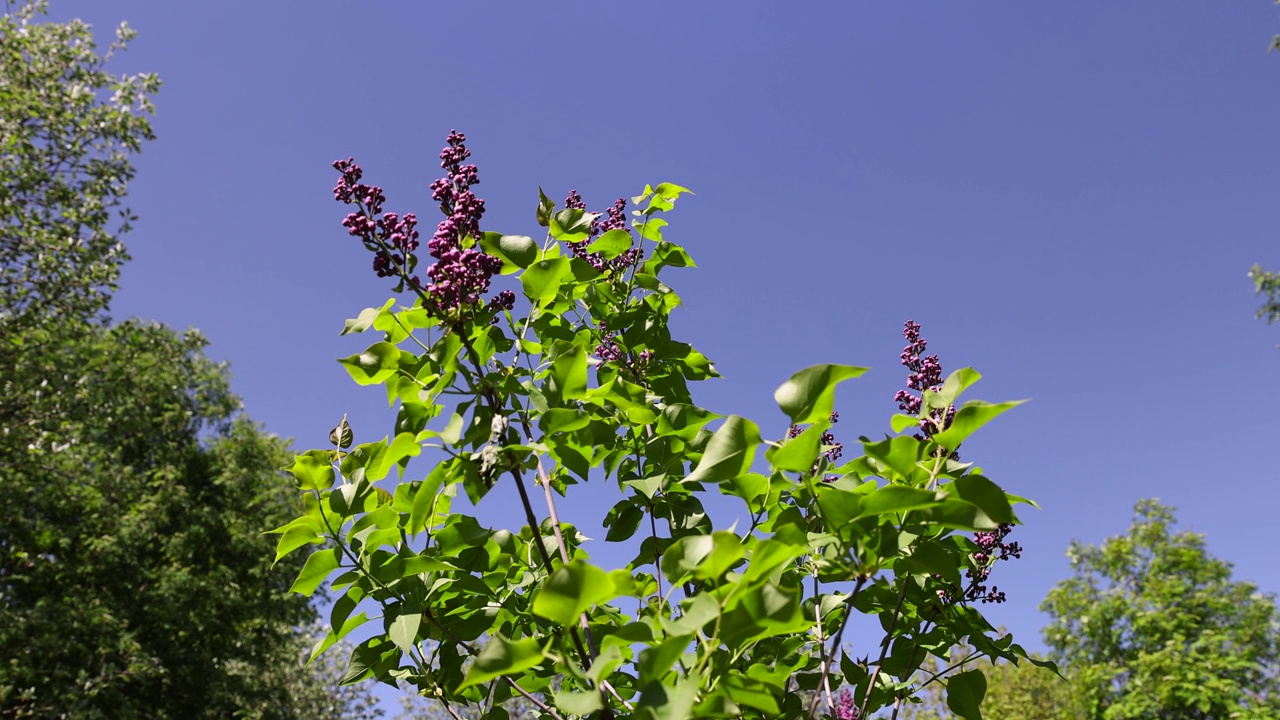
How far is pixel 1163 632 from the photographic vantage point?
21156mm

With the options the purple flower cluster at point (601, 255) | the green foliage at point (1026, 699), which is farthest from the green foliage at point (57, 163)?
the green foliage at point (1026, 699)

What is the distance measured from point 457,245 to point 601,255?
0.78m

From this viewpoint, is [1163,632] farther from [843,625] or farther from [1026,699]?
[843,625]

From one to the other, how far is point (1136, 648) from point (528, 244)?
26.8 meters

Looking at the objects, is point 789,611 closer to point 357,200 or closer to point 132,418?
point 357,200

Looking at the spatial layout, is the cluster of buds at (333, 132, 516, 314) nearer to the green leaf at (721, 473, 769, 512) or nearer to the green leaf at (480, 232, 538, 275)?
the green leaf at (480, 232, 538, 275)

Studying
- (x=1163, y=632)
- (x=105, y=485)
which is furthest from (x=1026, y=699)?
(x=105, y=485)

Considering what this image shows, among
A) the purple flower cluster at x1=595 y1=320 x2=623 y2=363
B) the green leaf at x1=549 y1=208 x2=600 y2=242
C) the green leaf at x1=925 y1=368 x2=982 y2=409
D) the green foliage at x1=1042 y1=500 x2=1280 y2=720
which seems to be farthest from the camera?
the green foliage at x1=1042 y1=500 x2=1280 y2=720

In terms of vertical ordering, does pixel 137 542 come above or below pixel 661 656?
above

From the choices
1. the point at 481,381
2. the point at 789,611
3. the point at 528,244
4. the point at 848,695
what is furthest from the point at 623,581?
the point at 848,695

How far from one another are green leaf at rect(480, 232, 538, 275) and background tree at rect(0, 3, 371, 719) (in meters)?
11.0

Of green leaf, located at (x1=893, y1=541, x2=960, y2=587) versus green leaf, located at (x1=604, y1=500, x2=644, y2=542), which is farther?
green leaf, located at (x1=604, y1=500, x2=644, y2=542)

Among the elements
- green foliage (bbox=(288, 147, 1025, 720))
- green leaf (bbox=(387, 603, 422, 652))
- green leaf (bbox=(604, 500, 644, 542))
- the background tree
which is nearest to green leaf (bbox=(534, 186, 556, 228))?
green foliage (bbox=(288, 147, 1025, 720))

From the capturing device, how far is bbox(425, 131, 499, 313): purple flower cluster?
151 centimetres
